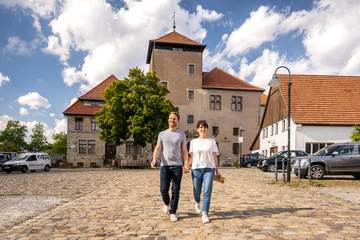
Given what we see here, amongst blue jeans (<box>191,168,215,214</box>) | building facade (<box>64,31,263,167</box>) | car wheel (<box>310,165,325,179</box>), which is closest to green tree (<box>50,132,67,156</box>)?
building facade (<box>64,31,263,167</box>)

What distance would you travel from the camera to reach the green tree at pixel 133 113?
38281mm

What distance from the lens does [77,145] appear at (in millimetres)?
53875

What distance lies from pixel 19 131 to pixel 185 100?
59416 mm

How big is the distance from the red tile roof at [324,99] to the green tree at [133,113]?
12.2 metres

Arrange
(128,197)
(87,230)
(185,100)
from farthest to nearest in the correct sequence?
(185,100), (128,197), (87,230)

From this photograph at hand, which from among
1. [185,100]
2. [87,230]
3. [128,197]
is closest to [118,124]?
[185,100]

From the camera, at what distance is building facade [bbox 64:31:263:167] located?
53062 mm

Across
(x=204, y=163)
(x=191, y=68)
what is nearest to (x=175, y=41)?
(x=191, y=68)

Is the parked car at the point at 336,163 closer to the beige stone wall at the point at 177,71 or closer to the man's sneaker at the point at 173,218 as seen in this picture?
the man's sneaker at the point at 173,218

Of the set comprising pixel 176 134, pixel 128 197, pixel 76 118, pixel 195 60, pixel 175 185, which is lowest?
pixel 128 197

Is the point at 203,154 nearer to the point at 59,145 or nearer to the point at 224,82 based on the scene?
the point at 224,82

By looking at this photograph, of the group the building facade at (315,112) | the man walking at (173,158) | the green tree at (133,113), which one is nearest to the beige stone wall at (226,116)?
the building facade at (315,112)

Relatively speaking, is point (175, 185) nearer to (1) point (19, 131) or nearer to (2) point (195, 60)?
(2) point (195, 60)

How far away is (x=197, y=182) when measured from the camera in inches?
292
